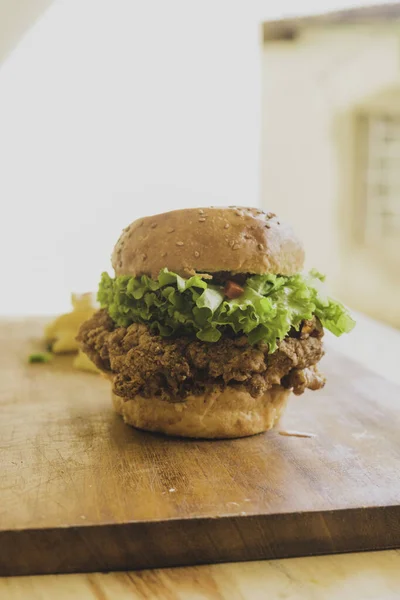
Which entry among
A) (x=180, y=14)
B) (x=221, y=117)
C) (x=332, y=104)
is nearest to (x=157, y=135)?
(x=221, y=117)

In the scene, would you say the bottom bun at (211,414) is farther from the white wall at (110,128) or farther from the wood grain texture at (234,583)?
the white wall at (110,128)

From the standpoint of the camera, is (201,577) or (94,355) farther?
(94,355)

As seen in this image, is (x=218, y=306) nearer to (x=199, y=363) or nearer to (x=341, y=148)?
(x=199, y=363)

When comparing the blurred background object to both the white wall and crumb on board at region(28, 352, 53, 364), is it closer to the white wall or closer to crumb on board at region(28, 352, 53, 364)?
the white wall

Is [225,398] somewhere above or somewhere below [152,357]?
below

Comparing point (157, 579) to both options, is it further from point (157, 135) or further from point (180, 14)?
point (180, 14)

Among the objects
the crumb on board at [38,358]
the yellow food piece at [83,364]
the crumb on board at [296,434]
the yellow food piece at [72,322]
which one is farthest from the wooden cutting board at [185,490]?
the yellow food piece at [72,322]

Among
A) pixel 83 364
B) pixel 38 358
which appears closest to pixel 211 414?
pixel 83 364

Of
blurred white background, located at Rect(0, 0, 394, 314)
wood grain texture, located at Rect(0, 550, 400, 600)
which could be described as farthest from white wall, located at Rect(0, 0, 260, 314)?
wood grain texture, located at Rect(0, 550, 400, 600)
